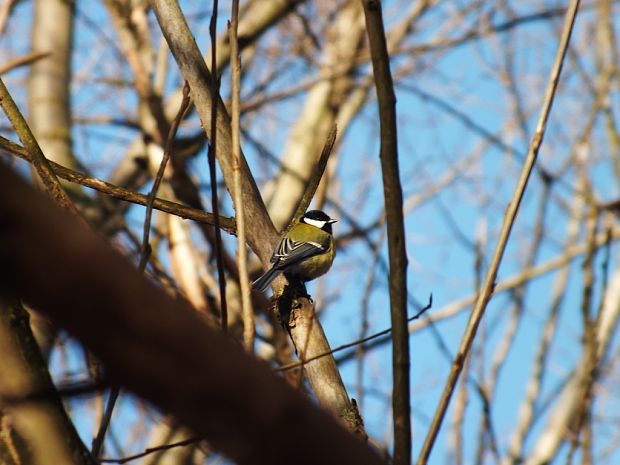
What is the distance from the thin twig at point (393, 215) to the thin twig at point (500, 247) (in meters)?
0.08

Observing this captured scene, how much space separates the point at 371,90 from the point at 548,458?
3.16m

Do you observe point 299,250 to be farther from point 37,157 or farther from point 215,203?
point 215,203

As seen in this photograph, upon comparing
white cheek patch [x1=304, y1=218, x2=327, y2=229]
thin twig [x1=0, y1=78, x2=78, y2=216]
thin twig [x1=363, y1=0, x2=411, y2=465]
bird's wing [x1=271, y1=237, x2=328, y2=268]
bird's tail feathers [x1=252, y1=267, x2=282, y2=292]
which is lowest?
thin twig [x1=363, y1=0, x2=411, y2=465]

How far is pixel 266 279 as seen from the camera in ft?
9.34

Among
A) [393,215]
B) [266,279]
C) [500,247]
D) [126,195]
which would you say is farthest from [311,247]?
[393,215]

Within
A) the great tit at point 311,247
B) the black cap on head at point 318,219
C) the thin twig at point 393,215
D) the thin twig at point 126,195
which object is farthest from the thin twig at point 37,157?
the black cap on head at point 318,219

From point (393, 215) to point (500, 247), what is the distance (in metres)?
0.33

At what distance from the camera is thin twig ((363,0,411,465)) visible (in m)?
1.40

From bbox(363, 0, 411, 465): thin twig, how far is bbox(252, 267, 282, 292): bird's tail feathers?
1.05m

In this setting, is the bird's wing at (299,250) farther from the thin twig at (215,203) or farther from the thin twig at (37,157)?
the thin twig at (215,203)

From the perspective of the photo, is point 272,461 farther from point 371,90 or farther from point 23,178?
point 371,90

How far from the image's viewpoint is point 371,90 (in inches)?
271

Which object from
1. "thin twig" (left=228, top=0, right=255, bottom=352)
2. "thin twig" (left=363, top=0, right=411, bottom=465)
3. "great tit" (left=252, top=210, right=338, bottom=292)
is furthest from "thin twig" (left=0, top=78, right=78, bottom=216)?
"great tit" (left=252, top=210, right=338, bottom=292)

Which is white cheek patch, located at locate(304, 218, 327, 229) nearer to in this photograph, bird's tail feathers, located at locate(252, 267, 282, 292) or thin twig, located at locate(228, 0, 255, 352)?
bird's tail feathers, located at locate(252, 267, 282, 292)
